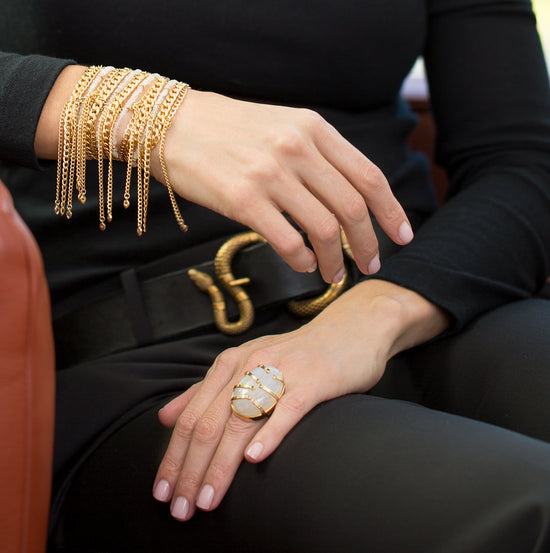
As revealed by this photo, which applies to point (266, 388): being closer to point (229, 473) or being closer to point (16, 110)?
point (229, 473)

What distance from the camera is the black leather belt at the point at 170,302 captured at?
0.75 metres

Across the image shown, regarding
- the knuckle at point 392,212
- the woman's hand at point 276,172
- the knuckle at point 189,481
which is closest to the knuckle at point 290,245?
the woman's hand at point 276,172

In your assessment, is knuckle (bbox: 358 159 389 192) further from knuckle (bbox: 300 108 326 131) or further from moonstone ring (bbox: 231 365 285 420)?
moonstone ring (bbox: 231 365 285 420)

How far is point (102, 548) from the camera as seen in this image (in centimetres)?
62

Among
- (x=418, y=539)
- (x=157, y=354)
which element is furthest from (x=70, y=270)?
Result: (x=418, y=539)

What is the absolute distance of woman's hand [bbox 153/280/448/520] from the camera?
21.6 inches

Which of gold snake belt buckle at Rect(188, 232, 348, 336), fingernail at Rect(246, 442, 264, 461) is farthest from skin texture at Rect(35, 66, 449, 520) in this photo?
gold snake belt buckle at Rect(188, 232, 348, 336)

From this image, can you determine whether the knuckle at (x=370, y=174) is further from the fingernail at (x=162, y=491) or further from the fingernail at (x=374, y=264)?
the fingernail at (x=162, y=491)

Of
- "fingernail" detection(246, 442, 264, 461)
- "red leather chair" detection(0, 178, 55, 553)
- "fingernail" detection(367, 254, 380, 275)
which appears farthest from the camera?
"fingernail" detection(367, 254, 380, 275)

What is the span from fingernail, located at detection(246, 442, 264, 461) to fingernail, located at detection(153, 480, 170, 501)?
0.29 feet

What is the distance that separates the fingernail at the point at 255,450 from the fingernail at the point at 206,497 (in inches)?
1.8

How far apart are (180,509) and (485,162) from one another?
2.28 ft

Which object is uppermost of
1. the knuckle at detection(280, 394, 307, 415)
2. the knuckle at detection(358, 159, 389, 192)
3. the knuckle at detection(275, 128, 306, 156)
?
the knuckle at detection(275, 128, 306, 156)

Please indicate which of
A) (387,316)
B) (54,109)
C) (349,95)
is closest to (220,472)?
(387,316)
